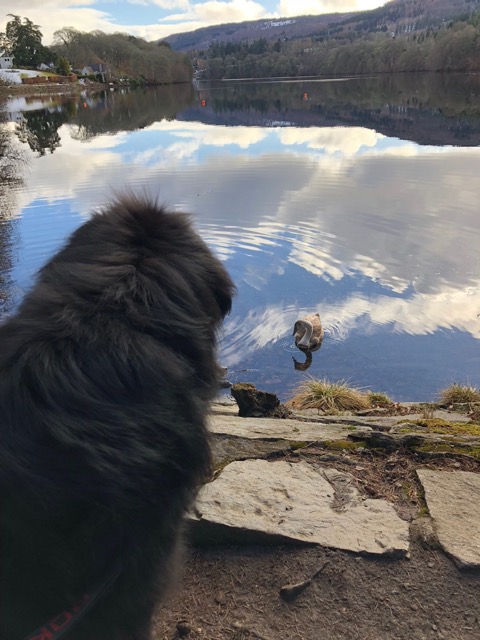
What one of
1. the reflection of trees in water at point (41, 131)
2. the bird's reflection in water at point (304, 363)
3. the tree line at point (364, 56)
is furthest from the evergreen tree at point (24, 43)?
the bird's reflection in water at point (304, 363)

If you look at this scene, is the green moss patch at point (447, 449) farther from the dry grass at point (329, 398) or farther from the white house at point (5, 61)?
the white house at point (5, 61)

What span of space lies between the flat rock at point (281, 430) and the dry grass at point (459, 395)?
217 centimetres

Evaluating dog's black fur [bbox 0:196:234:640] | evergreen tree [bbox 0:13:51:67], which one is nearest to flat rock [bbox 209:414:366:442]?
dog's black fur [bbox 0:196:234:640]

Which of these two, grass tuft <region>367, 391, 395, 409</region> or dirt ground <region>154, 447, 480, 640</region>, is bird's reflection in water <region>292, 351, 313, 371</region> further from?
dirt ground <region>154, 447, 480, 640</region>

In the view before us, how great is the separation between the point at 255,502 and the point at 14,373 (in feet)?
5.98

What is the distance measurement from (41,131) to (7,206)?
18731 mm

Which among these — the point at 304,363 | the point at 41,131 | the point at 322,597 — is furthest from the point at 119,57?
the point at 322,597

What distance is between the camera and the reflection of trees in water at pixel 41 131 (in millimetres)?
23109

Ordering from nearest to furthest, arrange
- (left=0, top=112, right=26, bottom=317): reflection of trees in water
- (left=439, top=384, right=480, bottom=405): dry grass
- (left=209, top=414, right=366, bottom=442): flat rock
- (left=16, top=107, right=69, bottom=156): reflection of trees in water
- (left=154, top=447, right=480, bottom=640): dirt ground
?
(left=154, top=447, right=480, bottom=640): dirt ground < (left=209, top=414, right=366, bottom=442): flat rock < (left=439, top=384, right=480, bottom=405): dry grass < (left=0, top=112, right=26, bottom=317): reflection of trees in water < (left=16, top=107, right=69, bottom=156): reflection of trees in water

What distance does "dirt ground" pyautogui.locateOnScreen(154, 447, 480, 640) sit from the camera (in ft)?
6.81

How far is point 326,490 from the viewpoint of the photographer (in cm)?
276

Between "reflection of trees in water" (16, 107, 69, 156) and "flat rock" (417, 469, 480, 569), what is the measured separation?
70.5ft

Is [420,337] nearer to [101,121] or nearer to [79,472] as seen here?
[79,472]

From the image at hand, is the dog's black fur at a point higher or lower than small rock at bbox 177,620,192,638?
higher
